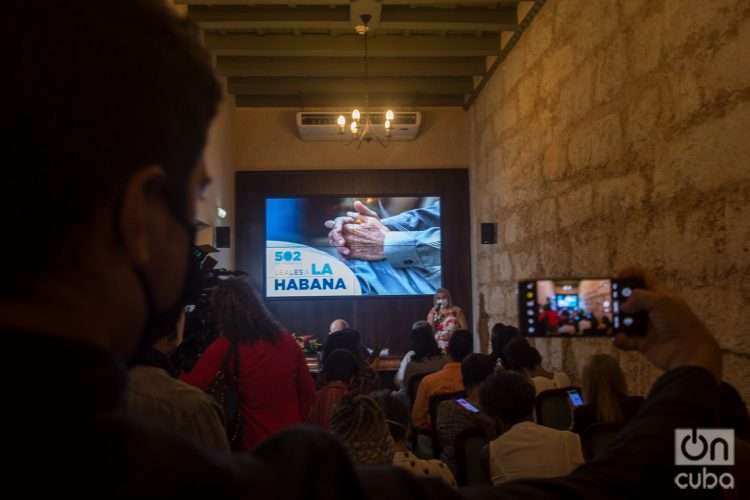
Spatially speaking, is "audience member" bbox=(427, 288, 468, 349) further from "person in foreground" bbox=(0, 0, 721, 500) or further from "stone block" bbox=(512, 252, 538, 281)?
"person in foreground" bbox=(0, 0, 721, 500)

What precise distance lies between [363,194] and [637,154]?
5679 mm

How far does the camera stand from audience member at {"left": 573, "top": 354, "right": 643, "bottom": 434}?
2.82 metres

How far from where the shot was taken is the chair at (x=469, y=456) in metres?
2.56

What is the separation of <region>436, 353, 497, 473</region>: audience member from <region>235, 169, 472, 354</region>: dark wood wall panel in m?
5.35

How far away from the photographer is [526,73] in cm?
619

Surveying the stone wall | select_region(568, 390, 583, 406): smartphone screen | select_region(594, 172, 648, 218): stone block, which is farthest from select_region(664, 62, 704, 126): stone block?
select_region(568, 390, 583, 406): smartphone screen

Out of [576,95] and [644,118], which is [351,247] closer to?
[576,95]

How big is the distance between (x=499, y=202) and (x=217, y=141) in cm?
352

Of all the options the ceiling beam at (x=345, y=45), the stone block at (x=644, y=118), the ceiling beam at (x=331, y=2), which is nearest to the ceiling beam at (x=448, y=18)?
the ceiling beam at (x=331, y=2)

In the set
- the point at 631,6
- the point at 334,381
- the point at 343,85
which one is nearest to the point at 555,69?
the point at 631,6

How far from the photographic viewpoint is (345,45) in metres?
7.10

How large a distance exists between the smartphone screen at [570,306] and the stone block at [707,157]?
1.99m

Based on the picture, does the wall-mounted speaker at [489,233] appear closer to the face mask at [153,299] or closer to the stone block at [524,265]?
the stone block at [524,265]

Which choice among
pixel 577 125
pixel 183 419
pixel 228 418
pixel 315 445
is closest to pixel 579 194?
pixel 577 125
